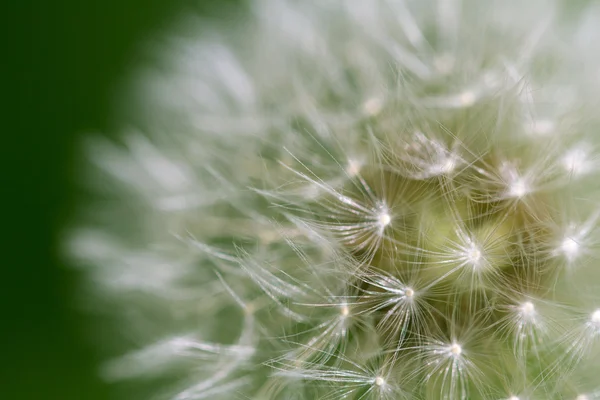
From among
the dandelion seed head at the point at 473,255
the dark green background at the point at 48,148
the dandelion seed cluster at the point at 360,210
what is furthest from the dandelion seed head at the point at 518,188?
the dark green background at the point at 48,148

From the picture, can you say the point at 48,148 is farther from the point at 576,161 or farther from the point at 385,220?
the point at 576,161

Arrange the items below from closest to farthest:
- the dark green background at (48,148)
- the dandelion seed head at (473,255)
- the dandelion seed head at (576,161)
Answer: the dandelion seed head at (473,255) → the dandelion seed head at (576,161) → the dark green background at (48,148)

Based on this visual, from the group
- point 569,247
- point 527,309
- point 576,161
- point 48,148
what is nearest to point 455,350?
point 527,309

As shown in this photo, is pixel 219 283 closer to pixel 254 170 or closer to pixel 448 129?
pixel 254 170

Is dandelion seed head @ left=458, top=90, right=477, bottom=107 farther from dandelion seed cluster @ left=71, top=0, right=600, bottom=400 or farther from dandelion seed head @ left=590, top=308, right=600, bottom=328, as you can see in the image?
dandelion seed head @ left=590, top=308, right=600, bottom=328

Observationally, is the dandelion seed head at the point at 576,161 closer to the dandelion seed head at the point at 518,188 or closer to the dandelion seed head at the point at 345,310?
the dandelion seed head at the point at 518,188

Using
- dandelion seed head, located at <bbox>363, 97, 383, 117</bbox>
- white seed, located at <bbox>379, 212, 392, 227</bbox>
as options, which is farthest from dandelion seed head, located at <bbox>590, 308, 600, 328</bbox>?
dandelion seed head, located at <bbox>363, 97, 383, 117</bbox>
